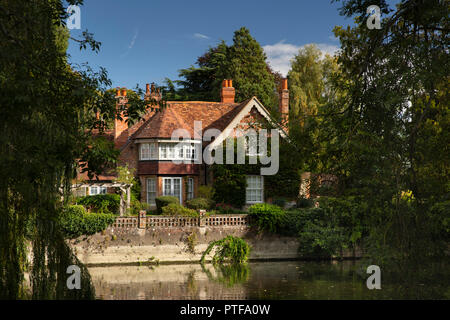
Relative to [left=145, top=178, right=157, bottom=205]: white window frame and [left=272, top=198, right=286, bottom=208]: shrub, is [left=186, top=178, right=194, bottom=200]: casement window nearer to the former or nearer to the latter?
[left=145, top=178, right=157, bottom=205]: white window frame

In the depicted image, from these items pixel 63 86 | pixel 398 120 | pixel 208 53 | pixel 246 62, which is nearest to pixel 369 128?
pixel 398 120

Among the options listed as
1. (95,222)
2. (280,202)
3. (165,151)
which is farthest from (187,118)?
(95,222)

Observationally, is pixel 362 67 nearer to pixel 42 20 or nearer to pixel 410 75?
pixel 410 75

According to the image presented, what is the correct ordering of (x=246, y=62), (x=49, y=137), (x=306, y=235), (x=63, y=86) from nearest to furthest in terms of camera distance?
(x=49, y=137)
(x=63, y=86)
(x=306, y=235)
(x=246, y=62)

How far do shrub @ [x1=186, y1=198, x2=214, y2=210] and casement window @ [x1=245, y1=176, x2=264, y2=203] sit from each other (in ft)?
9.61

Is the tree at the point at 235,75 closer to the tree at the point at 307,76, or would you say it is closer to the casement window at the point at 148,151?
the tree at the point at 307,76

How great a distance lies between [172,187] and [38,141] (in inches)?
1018

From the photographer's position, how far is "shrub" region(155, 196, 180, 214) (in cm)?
3042

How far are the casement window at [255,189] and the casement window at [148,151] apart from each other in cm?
605

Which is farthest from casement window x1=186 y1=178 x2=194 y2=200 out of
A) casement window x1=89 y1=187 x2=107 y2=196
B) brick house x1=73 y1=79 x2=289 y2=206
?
casement window x1=89 y1=187 x2=107 y2=196

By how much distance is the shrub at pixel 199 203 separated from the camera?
30344mm

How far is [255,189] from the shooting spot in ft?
108
